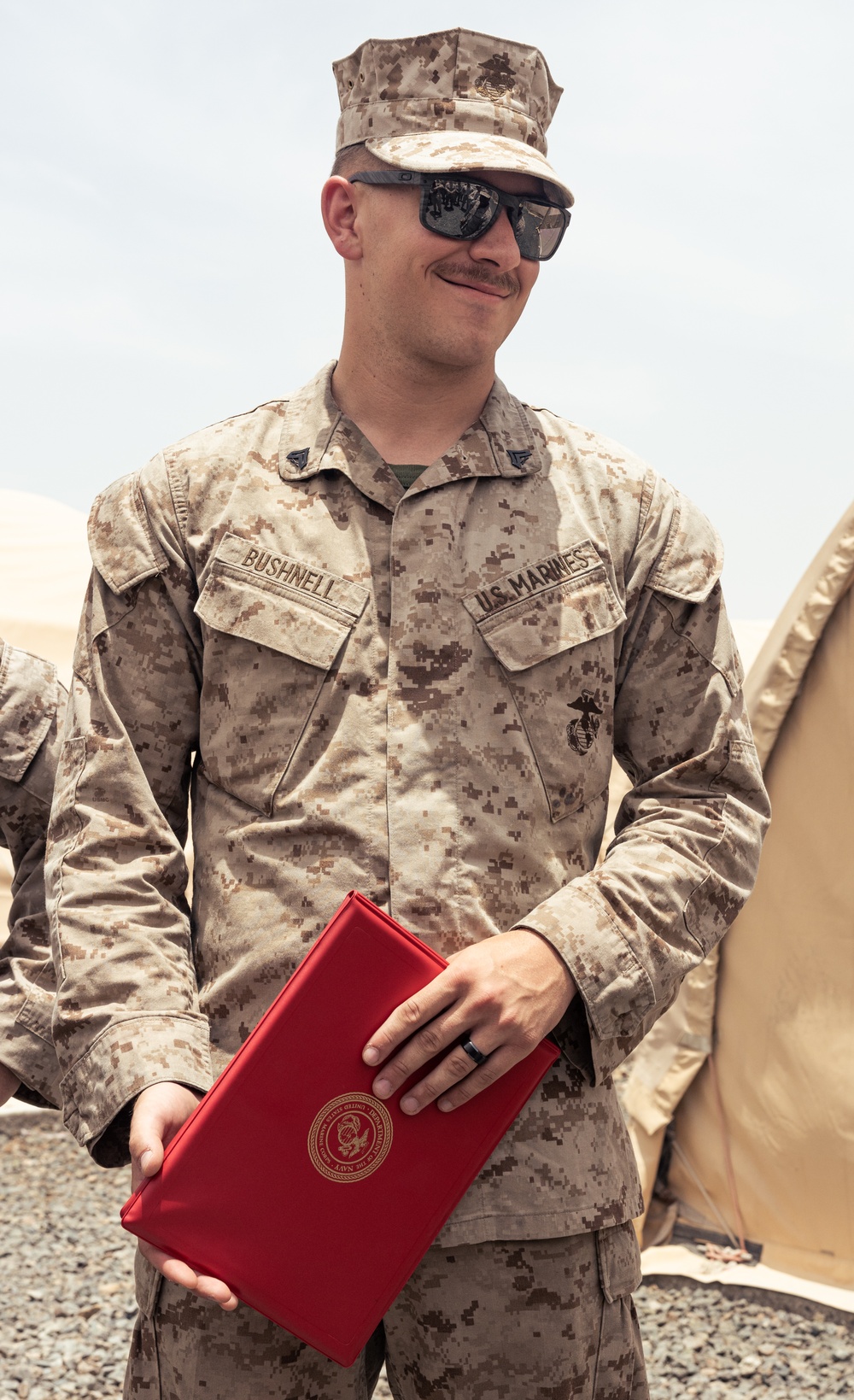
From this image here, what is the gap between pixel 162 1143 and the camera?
1384 millimetres

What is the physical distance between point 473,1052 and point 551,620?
540 mm

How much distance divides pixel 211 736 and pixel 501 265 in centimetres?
69

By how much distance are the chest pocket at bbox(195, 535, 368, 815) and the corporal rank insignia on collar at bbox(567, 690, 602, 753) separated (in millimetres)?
296

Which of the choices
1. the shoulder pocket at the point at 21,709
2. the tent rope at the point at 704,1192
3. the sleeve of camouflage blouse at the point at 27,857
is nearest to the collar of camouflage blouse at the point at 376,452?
the sleeve of camouflage blouse at the point at 27,857

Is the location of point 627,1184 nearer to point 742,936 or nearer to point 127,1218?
point 127,1218

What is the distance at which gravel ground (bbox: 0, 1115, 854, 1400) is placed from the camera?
3467 millimetres

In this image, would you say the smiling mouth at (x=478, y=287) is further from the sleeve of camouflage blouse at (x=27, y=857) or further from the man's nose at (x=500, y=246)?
the sleeve of camouflage blouse at (x=27, y=857)

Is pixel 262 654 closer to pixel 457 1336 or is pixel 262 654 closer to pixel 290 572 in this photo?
pixel 290 572

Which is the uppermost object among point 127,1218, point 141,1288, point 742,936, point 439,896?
point 439,896

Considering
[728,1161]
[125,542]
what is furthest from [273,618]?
[728,1161]

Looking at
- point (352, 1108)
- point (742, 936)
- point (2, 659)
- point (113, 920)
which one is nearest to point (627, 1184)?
point (352, 1108)

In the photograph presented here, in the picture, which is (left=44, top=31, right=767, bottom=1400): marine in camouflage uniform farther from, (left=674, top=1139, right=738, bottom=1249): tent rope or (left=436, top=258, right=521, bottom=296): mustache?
(left=674, top=1139, right=738, bottom=1249): tent rope

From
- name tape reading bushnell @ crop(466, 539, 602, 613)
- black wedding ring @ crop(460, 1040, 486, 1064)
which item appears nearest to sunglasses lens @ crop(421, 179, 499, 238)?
name tape reading bushnell @ crop(466, 539, 602, 613)

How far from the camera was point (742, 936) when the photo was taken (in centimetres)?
400
